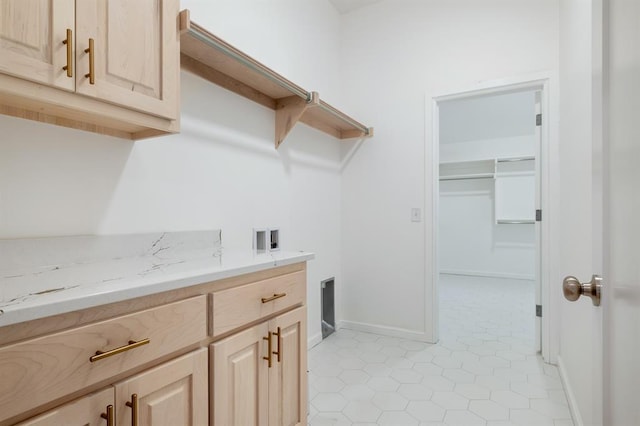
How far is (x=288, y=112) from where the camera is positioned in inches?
85.7

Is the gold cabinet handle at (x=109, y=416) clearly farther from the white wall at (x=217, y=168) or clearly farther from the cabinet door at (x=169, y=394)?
the white wall at (x=217, y=168)

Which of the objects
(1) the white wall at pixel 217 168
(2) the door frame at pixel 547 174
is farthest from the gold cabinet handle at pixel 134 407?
(2) the door frame at pixel 547 174

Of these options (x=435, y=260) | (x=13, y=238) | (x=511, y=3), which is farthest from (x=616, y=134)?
(x=511, y=3)

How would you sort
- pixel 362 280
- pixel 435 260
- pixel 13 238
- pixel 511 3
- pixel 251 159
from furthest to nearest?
1. pixel 362 280
2. pixel 435 260
3. pixel 511 3
4. pixel 251 159
5. pixel 13 238

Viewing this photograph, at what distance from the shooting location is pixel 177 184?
1612 mm

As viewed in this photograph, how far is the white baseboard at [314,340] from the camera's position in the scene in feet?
8.45

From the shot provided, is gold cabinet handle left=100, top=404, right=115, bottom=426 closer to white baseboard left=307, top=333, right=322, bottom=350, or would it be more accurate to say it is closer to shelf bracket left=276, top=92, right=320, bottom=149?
shelf bracket left=276, top=92, right=320, bottom=149

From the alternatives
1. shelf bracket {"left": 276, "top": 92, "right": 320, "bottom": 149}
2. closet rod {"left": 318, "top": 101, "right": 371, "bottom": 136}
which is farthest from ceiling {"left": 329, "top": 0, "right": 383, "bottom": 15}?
shelf bracket {"left": 276, "top": 92, "right": 320, "bottom": 149}

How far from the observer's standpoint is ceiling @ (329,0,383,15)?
2.93m

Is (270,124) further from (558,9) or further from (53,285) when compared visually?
(558,9)

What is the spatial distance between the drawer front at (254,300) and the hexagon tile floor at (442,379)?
2.44 ft

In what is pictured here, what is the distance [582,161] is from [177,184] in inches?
75.1

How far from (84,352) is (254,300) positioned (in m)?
0.55

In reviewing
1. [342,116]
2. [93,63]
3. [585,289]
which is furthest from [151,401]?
[342,116]
